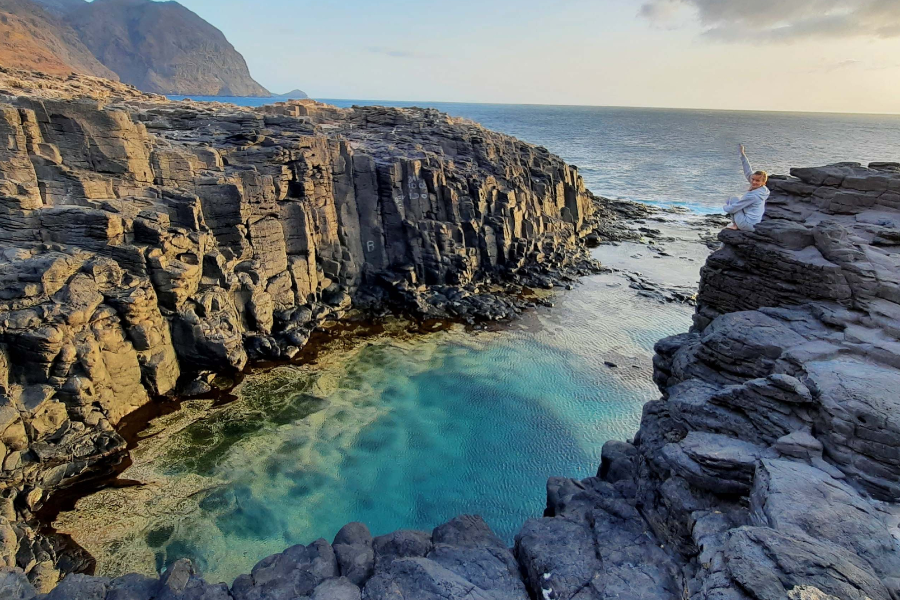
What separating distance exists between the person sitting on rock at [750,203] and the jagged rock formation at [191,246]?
58.4 feet

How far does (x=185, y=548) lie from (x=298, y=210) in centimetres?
1798

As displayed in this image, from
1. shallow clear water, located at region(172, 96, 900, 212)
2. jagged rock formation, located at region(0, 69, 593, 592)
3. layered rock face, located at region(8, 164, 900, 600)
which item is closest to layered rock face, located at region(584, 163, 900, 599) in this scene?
layered rock face, located at region(8, 164, 900, 600)

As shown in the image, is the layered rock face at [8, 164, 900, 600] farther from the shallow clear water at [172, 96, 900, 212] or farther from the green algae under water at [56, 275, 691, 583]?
the shallow clear water at [172, 96, 900, 212]

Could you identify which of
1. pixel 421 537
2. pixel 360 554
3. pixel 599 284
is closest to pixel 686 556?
pixel 421 537

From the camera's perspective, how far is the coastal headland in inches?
320

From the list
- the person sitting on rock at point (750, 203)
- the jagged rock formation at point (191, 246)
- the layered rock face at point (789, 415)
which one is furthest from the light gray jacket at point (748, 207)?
the jagged rock formation at point (191, 246)

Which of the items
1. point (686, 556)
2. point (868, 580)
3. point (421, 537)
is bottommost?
point (421, 537)

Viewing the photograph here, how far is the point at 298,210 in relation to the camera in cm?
2686

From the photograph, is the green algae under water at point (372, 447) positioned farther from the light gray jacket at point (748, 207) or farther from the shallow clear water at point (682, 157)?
the shallow clear water at point (682, 157)

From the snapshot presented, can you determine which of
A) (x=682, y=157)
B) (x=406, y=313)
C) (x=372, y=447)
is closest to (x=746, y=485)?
(x=372, y=447)

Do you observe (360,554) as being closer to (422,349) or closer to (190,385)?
(190,385)

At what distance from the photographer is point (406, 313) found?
29.3 meters

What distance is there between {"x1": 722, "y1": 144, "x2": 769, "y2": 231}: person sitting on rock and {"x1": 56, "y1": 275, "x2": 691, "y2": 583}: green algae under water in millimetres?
10088

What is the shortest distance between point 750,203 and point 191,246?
2156 centimetres
